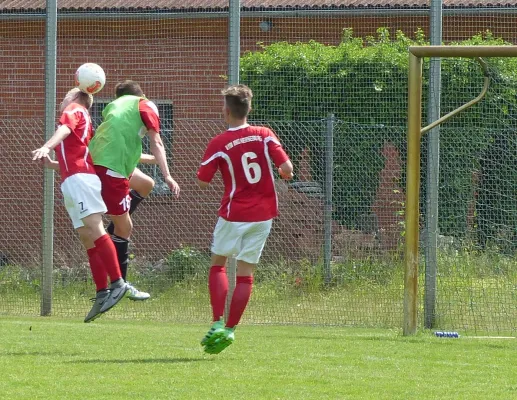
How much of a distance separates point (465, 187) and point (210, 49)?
3.88 meters

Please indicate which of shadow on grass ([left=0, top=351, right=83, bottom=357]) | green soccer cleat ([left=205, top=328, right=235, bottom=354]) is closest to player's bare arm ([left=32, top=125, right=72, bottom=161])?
shadow on grass ([left=0, top=351, right=83, bottom=357])

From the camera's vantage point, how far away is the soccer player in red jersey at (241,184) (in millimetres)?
8000

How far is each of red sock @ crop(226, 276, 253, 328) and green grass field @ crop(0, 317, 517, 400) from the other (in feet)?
0.81

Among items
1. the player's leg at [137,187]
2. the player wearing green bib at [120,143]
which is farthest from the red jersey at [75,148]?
the player's leg at [137,187]

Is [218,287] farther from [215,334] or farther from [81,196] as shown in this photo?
[81,196]

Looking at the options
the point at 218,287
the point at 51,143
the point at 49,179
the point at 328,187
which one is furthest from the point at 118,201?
the point at 328,187

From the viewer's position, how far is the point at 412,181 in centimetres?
962

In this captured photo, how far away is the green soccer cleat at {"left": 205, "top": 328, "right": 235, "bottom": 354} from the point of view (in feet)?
25.0

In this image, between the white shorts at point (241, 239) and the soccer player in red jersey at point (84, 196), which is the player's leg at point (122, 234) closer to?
the soccer player in red jersey at point (84, 196)

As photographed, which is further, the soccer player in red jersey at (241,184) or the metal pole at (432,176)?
the metal pole at (432,176)

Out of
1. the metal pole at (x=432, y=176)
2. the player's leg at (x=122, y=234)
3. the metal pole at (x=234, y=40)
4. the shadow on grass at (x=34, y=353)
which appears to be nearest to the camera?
the shadow on grass at (x=34, y=353)

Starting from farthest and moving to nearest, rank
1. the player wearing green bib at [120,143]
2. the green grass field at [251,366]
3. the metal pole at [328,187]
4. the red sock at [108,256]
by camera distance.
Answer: the metal pole at [328,187] < the player wearing green bib at [120,143] < the red sock at [108,256] < the green grass field at [251,366]

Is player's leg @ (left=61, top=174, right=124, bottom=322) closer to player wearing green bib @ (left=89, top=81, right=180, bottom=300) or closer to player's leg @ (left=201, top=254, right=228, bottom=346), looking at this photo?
player wearing green bib @ (left=89, top=81, right=180, bottom=300)

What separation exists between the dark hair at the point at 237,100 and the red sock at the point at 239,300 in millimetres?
1188
